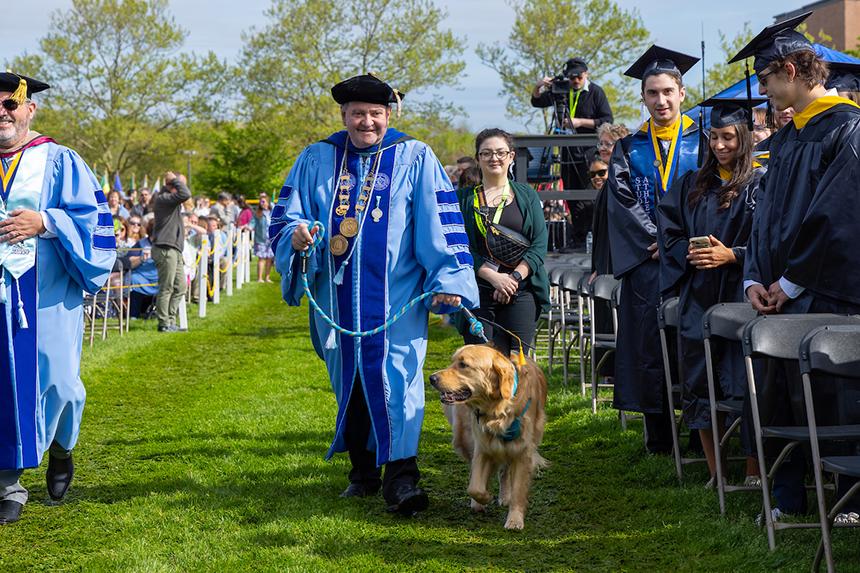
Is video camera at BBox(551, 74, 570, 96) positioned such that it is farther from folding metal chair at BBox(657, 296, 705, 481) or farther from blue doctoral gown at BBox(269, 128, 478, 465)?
blue doctoral gown at BBox(269, 128, 478, 465)

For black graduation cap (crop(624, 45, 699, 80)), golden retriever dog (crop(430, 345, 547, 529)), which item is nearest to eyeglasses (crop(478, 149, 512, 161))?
black graduation cap (crop(624, 45, 699, 80))

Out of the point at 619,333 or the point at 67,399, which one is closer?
the point at 67,399

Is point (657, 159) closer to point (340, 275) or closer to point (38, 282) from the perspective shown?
point (340, 275)

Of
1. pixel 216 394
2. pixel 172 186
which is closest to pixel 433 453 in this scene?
pixel 216 394

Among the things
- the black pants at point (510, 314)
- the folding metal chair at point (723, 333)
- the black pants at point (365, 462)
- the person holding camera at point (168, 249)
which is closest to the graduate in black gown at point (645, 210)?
the black pants at point (510, 314)

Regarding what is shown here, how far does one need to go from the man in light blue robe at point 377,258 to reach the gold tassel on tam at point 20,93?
4.74 feet

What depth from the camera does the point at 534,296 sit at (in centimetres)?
693

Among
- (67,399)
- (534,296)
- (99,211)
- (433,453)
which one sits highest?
(99,211)

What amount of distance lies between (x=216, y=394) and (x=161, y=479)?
3379 mm

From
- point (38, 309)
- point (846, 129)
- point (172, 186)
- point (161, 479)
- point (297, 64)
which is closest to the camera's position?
Result: point (846, 129)

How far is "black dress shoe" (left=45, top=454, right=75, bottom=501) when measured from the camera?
20.5 ft

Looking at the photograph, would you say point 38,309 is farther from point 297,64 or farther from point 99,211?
point 297,64

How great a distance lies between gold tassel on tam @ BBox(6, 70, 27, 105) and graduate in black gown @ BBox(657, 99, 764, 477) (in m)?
3.57

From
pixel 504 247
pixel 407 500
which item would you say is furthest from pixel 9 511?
pixel 504 247
